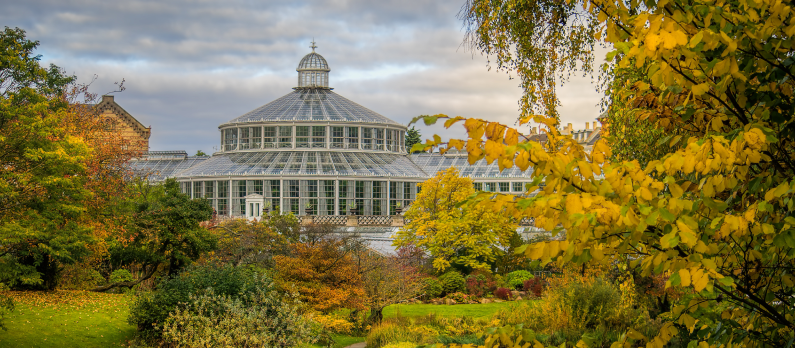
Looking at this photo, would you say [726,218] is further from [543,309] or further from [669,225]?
[543,309]

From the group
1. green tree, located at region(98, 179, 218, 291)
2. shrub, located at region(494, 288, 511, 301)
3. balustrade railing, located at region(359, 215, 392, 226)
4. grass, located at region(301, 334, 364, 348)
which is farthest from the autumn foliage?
balustrade railing, located at region(359, 215, 392, 226)

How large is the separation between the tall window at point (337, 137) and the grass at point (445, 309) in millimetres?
22966

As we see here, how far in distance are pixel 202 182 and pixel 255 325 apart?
31.9m

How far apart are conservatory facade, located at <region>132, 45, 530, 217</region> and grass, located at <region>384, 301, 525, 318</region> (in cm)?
1830

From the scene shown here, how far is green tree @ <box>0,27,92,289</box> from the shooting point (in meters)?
12.7

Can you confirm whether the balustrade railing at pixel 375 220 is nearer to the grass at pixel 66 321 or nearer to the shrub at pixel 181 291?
the grass at pixel 66 321

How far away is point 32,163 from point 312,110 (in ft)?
105

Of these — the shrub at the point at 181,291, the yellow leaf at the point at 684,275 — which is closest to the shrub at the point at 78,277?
the shrub at the point at 181,291

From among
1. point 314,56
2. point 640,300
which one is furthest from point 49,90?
point 314,56

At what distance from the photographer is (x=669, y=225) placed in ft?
8.59

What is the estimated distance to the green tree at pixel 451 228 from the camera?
2578cm

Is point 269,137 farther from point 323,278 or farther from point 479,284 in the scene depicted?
point 323,278

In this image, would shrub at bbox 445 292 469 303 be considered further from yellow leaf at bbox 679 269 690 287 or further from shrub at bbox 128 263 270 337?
yellow leaf at bbox 679 269 690 287

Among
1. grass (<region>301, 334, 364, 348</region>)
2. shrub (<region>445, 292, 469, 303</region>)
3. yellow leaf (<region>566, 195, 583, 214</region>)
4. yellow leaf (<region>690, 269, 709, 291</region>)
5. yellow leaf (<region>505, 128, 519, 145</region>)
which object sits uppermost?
yellow leaf (<region>505, 128, 519, 145</region>)
